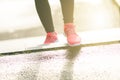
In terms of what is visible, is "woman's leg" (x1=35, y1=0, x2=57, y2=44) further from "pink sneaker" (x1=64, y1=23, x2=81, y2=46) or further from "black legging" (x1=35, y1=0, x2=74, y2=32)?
"pink sneaker" (x1=64, y1=23, x2=81, y2=46)

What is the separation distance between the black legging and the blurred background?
1.31 ft

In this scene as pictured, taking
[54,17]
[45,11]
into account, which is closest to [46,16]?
[45,11]

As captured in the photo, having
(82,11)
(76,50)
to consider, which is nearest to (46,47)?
(76,50)

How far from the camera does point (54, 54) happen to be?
2104 millimetres

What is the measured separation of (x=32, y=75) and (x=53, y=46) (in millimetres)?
513

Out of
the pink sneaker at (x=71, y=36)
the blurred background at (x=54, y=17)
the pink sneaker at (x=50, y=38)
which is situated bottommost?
the blurred background at (x=54, y=17)

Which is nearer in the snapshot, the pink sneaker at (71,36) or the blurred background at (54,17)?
the pink sneaker at (71,36)

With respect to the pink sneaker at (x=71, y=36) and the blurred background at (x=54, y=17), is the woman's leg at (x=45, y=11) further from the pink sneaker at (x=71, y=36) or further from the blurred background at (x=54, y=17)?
the blurred background at (x=54, y=17)

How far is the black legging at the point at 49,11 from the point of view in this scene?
7.16 ft

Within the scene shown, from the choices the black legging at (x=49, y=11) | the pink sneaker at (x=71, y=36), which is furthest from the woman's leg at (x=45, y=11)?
the pink sneaker at (x=71, y=36)

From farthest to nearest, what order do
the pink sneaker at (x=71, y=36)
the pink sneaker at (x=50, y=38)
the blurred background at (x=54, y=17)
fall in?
the blurred background at (x=54, y=17) < the pink sneaker at (x=50, y=38) < the pink sneaker at (x=71, y=36)

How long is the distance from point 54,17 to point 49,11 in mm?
838

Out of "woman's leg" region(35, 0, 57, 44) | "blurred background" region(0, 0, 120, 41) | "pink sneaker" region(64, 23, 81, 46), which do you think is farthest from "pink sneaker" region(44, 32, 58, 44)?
"blurred background" region(0, 0, 120, 41)

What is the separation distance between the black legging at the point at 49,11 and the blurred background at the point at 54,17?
40 cm
